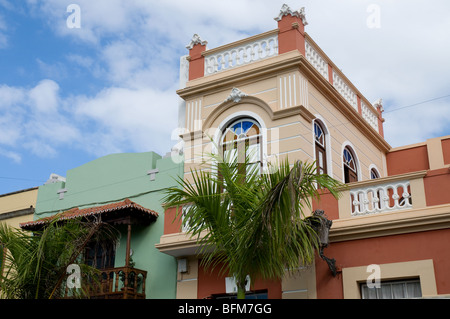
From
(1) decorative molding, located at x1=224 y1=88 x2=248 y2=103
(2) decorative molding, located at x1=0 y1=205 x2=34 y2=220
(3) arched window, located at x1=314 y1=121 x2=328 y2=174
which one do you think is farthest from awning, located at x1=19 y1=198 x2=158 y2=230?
(3) arched window, located at x1=314 y1=121 x2=328 y2=174

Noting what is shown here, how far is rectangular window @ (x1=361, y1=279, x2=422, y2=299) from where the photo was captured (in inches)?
420

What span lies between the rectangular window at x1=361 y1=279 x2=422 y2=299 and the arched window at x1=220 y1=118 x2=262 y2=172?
3.62 meters

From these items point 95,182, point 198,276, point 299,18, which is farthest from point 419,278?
point 95,182

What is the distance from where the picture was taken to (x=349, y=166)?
15.2m

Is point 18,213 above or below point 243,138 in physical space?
below

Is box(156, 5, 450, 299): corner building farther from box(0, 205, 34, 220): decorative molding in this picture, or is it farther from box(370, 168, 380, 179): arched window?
box(0, 205, 34, 220): decorative molding

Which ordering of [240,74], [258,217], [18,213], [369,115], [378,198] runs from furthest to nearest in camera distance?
[369,115] < [18,213] < [240,74] < [378,198] < [258,217]

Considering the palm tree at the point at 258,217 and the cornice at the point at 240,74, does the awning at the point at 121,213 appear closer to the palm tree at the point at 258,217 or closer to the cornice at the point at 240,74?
the cornice at the point at 240,74

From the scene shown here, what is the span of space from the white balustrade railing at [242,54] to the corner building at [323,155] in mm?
25

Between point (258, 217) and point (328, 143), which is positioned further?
point (328, 143)

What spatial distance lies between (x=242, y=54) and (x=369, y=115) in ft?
14.3

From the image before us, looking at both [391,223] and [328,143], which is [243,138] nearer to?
[328,143]

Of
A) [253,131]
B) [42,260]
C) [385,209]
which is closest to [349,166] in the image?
[253,131]

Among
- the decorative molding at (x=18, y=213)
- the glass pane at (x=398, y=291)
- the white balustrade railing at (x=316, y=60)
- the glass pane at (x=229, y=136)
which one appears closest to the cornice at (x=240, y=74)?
the white balustrade railing at (x=316, y=60)
